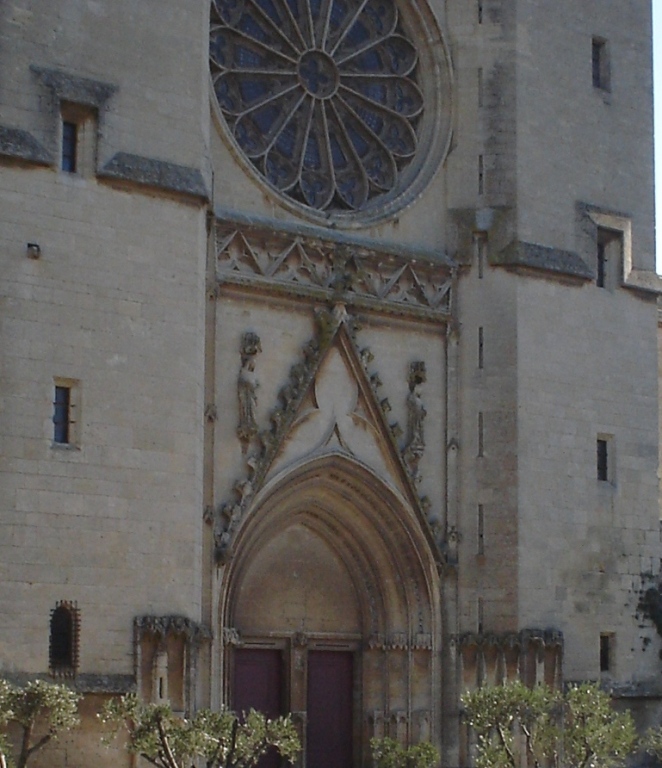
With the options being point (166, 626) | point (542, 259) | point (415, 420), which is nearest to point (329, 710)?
point (415, 420)

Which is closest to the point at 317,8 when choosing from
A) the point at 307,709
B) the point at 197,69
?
the point at 197,69

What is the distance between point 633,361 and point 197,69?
787cm

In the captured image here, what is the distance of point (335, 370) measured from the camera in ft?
77.8

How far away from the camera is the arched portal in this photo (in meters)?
23.6

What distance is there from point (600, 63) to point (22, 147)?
9.95 meters

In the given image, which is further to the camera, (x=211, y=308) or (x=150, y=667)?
(x=211, y=308)

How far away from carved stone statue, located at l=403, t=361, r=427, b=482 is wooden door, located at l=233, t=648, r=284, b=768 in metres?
3.07

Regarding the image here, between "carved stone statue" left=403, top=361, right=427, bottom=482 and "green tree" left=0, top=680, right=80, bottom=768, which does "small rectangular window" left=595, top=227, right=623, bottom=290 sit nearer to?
"carved stone statue" left=403, top=361, right=427, bottom=482

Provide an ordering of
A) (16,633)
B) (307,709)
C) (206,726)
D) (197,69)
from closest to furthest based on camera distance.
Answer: (206,726), (16,633), (197,69), (307,709)

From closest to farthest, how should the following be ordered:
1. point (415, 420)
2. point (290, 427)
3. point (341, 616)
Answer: point (290, 427)
point (415, 420)
point (341, 616)

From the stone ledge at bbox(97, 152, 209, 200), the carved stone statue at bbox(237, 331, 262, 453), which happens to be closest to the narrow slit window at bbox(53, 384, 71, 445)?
the stone ledge at bbox(97, 152, 209, 200)

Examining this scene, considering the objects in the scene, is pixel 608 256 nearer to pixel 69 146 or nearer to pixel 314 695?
pixel 314 695

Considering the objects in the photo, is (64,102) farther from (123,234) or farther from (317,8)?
(317,8)

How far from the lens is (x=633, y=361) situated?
2603cm
